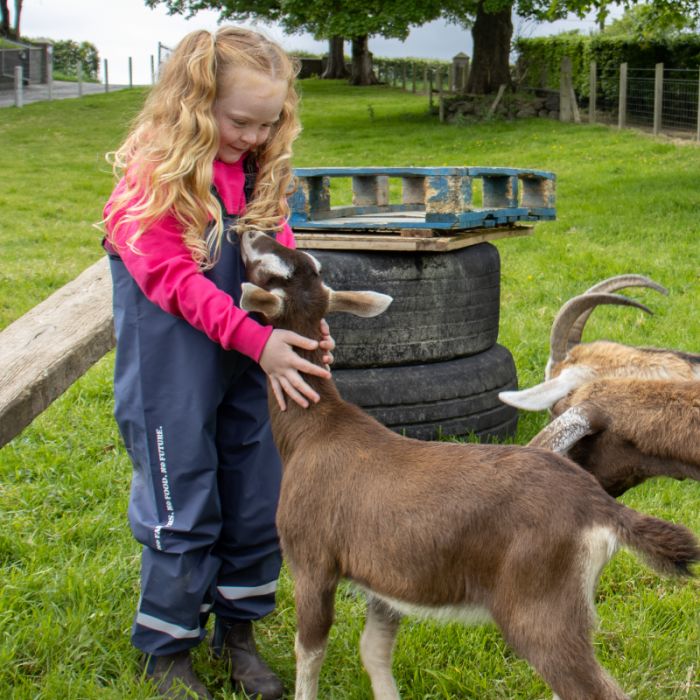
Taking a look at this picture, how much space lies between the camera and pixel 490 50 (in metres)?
19.1

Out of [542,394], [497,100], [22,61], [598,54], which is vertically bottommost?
[542,394]

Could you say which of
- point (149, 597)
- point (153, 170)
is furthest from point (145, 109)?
point (149, 597)

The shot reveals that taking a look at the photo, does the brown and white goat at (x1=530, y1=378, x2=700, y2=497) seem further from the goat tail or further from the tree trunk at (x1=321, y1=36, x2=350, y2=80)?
the tree trunk at (x1=321, y1=36, x2=350, y2=80)

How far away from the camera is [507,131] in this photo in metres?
16.4

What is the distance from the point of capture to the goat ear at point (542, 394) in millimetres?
3172

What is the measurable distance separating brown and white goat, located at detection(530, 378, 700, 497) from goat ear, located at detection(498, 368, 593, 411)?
1.01ft

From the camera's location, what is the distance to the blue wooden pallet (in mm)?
3545

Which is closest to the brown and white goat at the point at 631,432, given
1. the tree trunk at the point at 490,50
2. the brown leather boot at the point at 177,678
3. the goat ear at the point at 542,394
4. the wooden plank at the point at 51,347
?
the goat ear at the point at 542,394

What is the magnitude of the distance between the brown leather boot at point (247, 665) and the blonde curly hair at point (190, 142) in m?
1.27

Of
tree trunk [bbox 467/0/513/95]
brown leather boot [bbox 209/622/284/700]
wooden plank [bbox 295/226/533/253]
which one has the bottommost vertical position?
brown leather boot [bbox 209/622/284/700]

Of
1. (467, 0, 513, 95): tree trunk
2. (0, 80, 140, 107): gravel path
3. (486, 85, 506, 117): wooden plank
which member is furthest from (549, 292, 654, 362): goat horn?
(0, 80, 140, 107): gravel path

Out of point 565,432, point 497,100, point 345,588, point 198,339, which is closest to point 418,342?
point 565,432

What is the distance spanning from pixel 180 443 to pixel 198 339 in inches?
12.9

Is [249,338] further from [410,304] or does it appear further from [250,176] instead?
[410,304]
